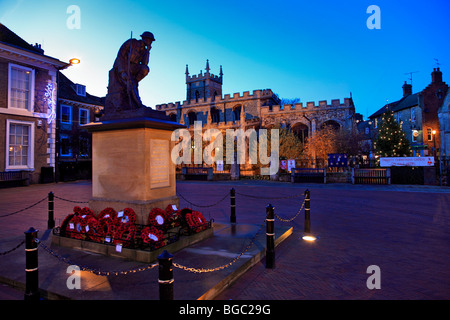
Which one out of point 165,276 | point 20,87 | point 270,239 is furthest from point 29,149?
point 165,276

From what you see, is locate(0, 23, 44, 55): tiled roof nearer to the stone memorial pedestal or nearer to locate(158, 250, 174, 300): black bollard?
the stone memorial pedestal

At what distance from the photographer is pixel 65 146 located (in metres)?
30.7

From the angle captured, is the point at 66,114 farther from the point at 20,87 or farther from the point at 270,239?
the point at 270,239

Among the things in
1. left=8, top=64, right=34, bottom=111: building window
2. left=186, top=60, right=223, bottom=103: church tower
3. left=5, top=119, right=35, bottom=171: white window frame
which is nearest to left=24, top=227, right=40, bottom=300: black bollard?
left=5, top=119, right=35, bottom=171: white window frame

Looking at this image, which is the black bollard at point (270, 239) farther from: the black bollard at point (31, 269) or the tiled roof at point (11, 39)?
the tiled roof at point (11, 39)

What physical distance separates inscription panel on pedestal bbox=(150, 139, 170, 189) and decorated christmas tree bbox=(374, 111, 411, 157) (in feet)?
100

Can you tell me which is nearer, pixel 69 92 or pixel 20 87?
pixel 20 87

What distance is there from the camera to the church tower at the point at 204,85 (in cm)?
6328

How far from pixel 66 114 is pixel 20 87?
8699 mm

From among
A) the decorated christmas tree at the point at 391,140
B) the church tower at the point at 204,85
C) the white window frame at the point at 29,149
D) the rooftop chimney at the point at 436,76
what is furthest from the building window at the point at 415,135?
the white window frame at the point at 29,149

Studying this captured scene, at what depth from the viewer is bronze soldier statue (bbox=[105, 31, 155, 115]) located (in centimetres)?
702

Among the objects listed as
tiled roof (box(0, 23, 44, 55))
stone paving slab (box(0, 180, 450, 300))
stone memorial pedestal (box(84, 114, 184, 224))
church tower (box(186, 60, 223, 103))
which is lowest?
stone paving slab (box(0, 180, 450, 300))
